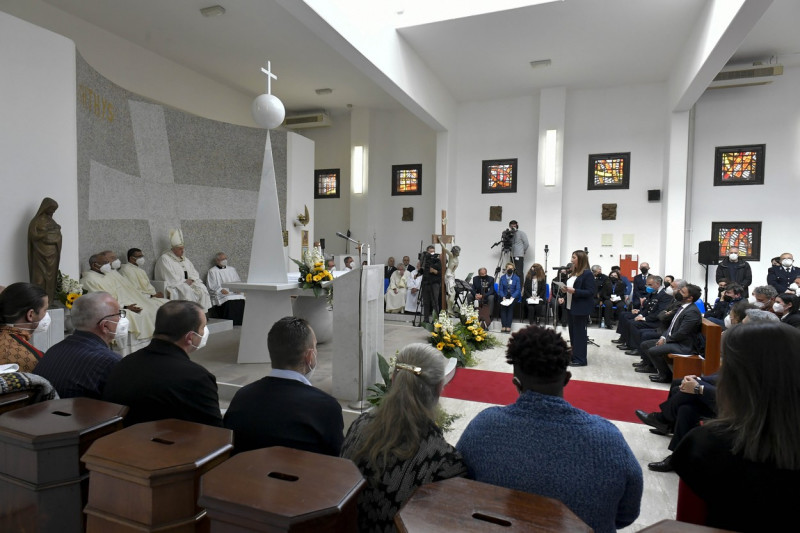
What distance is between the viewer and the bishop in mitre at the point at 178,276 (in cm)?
768

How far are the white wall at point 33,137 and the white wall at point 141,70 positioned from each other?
248 cm

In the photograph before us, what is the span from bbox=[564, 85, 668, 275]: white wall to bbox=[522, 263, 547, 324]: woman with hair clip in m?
2.06

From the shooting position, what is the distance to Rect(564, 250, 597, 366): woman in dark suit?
5855mm

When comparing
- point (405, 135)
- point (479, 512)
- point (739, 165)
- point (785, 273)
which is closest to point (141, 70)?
point (405, 135)

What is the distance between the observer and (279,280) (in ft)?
16.4

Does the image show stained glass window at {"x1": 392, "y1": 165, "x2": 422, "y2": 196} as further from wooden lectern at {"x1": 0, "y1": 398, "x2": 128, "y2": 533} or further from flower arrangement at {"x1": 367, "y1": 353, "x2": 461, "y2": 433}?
wooden lectern at {"x1": 0, "y1": 398, "x2": 128, "y2": 533}

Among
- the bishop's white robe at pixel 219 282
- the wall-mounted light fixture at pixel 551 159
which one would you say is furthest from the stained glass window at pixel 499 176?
the bishop's white robe at pixel 219 282

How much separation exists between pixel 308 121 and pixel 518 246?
6387 millimetres

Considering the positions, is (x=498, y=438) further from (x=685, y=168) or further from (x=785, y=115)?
(x=785, y=115)

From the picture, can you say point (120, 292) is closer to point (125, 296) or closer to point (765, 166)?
point (125, 296)

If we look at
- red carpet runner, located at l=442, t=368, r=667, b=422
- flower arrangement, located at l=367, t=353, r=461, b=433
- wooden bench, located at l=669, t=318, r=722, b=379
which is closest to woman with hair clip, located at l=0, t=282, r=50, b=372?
flower arrangement, located at l=367, t=353, r=461, b=433

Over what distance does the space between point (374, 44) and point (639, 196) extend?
6.76 metres

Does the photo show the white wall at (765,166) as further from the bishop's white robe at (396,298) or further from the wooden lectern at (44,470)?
the wooden lectern at (44,470)

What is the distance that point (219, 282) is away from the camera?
8922 mm
